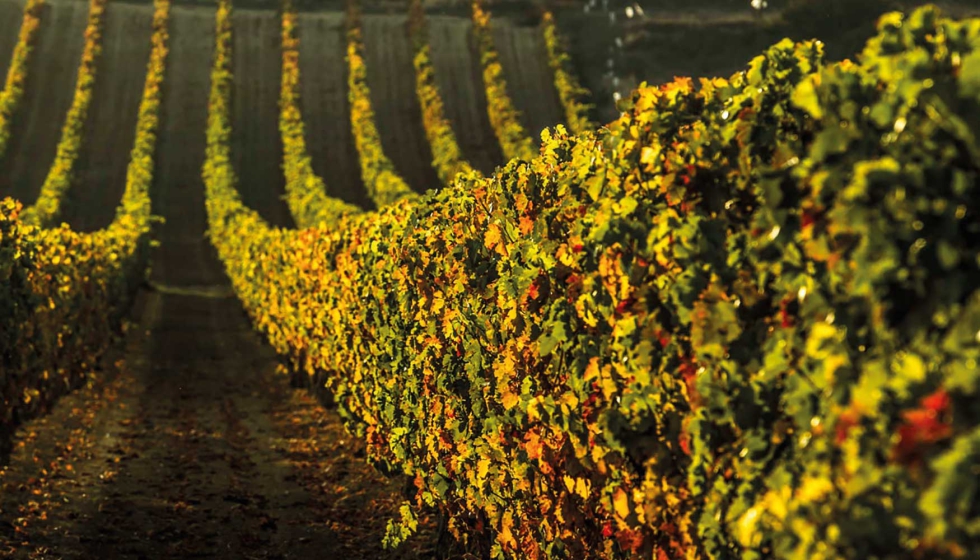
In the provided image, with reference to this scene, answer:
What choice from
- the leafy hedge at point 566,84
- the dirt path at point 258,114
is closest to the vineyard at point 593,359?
the dirt path at point 258,114

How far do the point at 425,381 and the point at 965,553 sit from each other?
5816 mm

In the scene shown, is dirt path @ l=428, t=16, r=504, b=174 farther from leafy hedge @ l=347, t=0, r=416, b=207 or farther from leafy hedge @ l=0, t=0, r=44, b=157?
leafy hedge @ l=0, t=0, r=44, b=157

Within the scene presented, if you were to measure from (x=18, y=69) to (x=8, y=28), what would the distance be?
250 inches

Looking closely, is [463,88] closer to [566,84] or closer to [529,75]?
[529,75]

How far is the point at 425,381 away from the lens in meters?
7.86

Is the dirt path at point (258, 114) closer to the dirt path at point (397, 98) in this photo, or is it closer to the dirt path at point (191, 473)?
the dirt path at point (397, 98)

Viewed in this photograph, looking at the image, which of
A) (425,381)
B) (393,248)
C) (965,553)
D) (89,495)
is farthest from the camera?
(89,495)

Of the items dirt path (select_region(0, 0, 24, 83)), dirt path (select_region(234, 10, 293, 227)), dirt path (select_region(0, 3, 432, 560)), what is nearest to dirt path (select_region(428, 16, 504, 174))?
dirt path (select_region(234, 10, 293, 227))

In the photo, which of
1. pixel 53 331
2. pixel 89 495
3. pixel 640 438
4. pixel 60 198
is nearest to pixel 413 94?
pixel 60 198

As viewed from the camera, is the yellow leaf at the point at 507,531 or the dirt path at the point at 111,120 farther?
the dirt path at the point at 111,120

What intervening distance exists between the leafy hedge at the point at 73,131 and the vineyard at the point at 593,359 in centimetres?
1647

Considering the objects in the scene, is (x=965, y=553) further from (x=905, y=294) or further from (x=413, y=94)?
(x=413, y=94)

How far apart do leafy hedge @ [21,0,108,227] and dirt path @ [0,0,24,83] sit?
3287 millimetres

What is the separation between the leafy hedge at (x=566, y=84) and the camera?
163 ft
